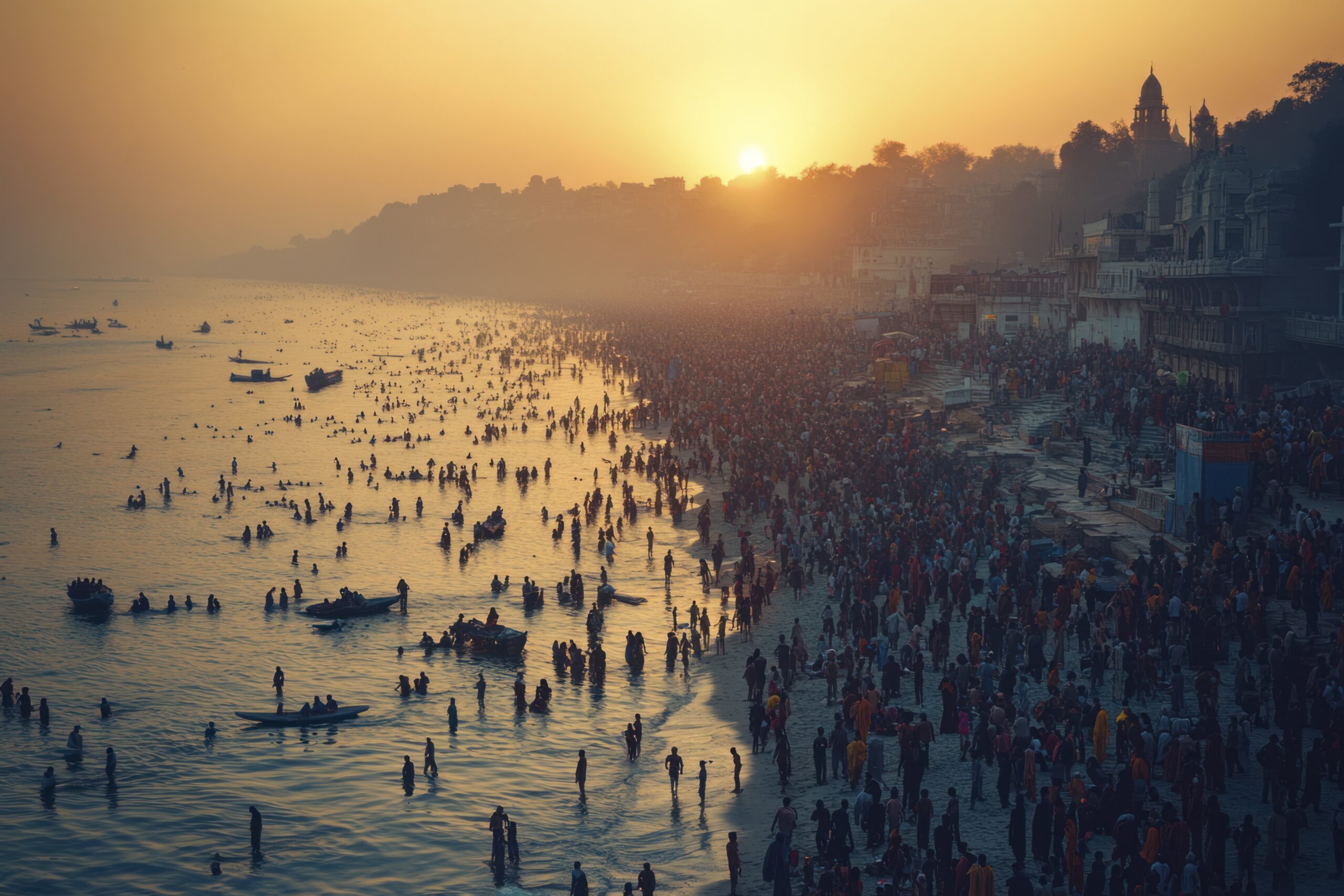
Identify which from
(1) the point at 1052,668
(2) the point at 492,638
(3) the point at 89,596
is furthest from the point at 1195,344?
(3) the point at 89,596

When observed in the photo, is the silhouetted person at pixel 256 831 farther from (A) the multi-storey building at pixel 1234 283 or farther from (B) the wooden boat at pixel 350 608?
(A) the multi-storey building at pixel 1234 283

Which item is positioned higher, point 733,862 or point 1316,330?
point 1316,330

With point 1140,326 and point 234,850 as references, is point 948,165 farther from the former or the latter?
point 234,850

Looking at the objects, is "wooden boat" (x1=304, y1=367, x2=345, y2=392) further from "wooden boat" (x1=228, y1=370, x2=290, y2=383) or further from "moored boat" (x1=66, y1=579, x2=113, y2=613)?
"moored boat" (x1=66, y1=579, x2=113, y2=613)

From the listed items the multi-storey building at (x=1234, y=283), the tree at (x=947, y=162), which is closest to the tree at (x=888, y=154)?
the tree at (x=947, y=162)

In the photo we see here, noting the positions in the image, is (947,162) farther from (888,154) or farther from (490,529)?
(490,529)

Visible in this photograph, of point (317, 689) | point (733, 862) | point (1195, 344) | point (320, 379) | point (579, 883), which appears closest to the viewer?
point (579, 883)

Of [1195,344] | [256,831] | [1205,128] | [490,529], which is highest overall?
[1205,128]

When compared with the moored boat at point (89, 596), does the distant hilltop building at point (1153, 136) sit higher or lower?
higher
